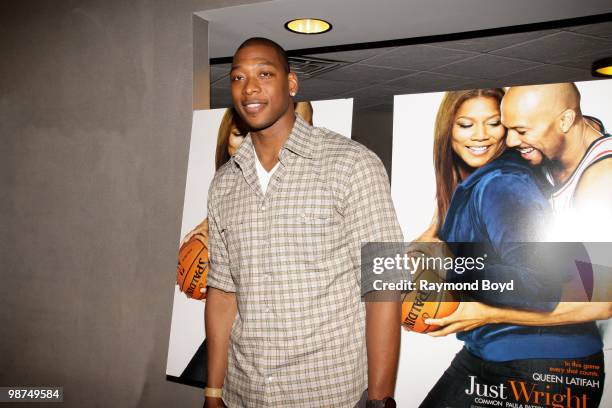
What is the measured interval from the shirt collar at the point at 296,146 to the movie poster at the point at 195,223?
0.29m

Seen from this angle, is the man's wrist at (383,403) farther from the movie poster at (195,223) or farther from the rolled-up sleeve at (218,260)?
the movie poster at (195,223)

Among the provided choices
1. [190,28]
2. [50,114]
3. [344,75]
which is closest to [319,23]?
[190,28]

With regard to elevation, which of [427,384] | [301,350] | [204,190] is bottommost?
[427,384]

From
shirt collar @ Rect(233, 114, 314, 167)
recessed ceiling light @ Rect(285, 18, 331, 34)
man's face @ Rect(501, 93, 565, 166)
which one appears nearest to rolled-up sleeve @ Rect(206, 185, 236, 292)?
shirt collar @ Rect(233, 114, 314, 167)

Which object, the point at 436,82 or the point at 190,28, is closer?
the point at 190,28

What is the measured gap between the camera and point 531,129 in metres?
1.66

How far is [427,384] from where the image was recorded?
1682 millimetres

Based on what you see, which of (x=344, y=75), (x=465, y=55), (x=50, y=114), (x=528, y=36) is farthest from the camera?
(x=344, y=75)

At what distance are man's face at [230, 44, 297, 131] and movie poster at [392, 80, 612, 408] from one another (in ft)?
1.42

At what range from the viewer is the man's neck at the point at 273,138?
1.71m

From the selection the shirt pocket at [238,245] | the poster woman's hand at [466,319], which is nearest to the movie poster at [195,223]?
the shirt pocket at [238,245]

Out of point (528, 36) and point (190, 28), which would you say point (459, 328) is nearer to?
point (190, 28)

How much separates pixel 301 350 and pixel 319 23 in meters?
1.61

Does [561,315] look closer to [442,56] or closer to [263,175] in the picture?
[263,175]
